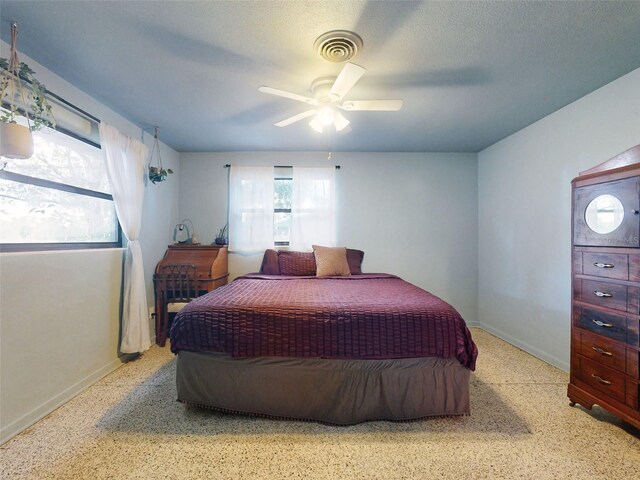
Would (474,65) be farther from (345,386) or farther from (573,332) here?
(345,386)

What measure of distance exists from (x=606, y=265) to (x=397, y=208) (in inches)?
87.4

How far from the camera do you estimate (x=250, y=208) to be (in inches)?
141

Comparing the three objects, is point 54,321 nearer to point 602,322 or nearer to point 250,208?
point 250,208

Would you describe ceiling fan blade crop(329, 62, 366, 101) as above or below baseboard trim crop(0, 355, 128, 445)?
above

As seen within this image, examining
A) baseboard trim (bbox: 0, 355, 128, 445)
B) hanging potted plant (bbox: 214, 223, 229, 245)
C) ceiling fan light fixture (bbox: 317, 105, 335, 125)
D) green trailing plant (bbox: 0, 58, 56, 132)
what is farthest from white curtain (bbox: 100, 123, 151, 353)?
ceiling fan light fixture (bbox: 317, 105, 335, 125)

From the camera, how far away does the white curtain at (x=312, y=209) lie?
3.55 metres

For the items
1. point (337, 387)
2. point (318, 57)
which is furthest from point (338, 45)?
point (337, 387)

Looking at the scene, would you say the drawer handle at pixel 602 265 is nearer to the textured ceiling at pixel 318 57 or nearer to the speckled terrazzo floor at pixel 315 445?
the speckled terrazzo floor at pixel 315 445

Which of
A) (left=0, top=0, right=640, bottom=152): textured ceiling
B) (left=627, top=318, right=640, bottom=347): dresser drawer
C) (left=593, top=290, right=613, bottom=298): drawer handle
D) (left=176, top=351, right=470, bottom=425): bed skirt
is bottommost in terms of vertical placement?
(left=176, top=351, right=470, bottom=425): bed skirt

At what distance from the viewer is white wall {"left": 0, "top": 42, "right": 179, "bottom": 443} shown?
157 cm

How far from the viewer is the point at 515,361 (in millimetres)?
2523

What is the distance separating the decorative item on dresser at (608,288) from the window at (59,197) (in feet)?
11.5

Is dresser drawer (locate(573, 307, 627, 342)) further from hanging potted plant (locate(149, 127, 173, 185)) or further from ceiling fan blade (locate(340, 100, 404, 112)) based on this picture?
hanging potted plant (locate(149, 127, 173, 185))

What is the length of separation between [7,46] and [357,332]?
262cm
